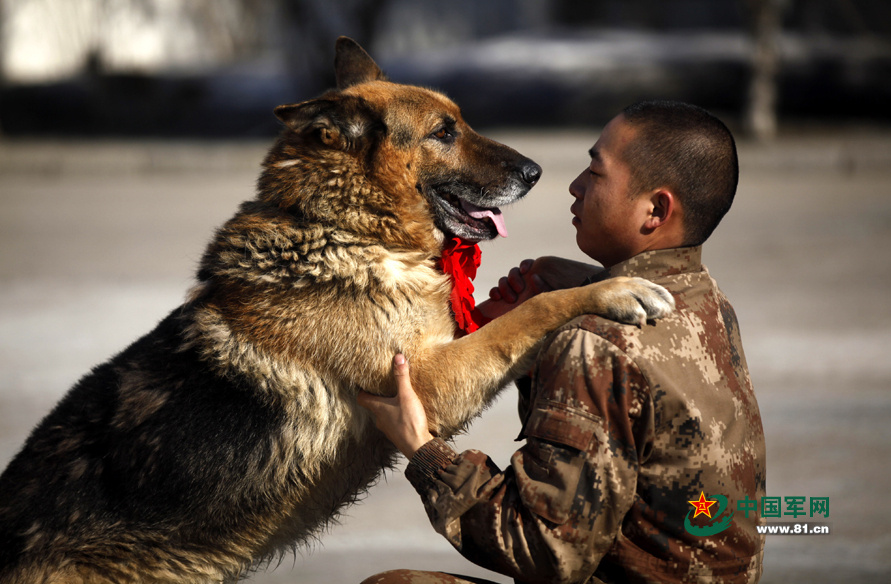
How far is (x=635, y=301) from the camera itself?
225cm

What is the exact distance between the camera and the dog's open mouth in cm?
314

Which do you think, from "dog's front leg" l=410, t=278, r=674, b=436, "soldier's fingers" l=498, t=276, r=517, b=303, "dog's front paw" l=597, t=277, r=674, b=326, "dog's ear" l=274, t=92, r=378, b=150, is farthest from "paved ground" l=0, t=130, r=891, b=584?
"dog's front paw" l=597, t=277, r=674, b=326

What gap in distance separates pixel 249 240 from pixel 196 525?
0.88 meters

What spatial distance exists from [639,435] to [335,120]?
149cm

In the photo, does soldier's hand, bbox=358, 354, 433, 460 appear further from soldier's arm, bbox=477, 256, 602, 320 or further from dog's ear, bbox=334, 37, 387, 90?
dog's ear, bbox=334, 37, 387, 90

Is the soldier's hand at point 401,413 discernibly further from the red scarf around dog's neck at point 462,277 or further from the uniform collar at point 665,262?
the uniform collar at point 665,262

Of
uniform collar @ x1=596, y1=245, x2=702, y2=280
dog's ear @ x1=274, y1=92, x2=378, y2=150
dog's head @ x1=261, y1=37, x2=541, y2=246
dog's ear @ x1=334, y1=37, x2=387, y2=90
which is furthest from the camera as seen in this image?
dog's ear @ x1=334, y1=37, x2=387, y2=90

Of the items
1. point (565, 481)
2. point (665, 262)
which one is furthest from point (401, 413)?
point (665, 262)

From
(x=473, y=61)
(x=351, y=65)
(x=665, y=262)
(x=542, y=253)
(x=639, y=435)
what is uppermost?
(x=473, y=61)

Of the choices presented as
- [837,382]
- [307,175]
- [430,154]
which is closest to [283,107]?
[307,175]

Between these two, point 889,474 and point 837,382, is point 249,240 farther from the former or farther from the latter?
point 837,382

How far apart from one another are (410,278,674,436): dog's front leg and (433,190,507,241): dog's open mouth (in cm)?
52

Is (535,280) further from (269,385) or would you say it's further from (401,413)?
(269,385)

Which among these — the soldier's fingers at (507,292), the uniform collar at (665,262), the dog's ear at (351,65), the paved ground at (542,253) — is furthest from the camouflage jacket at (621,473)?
the dog's ear at (351,65)
